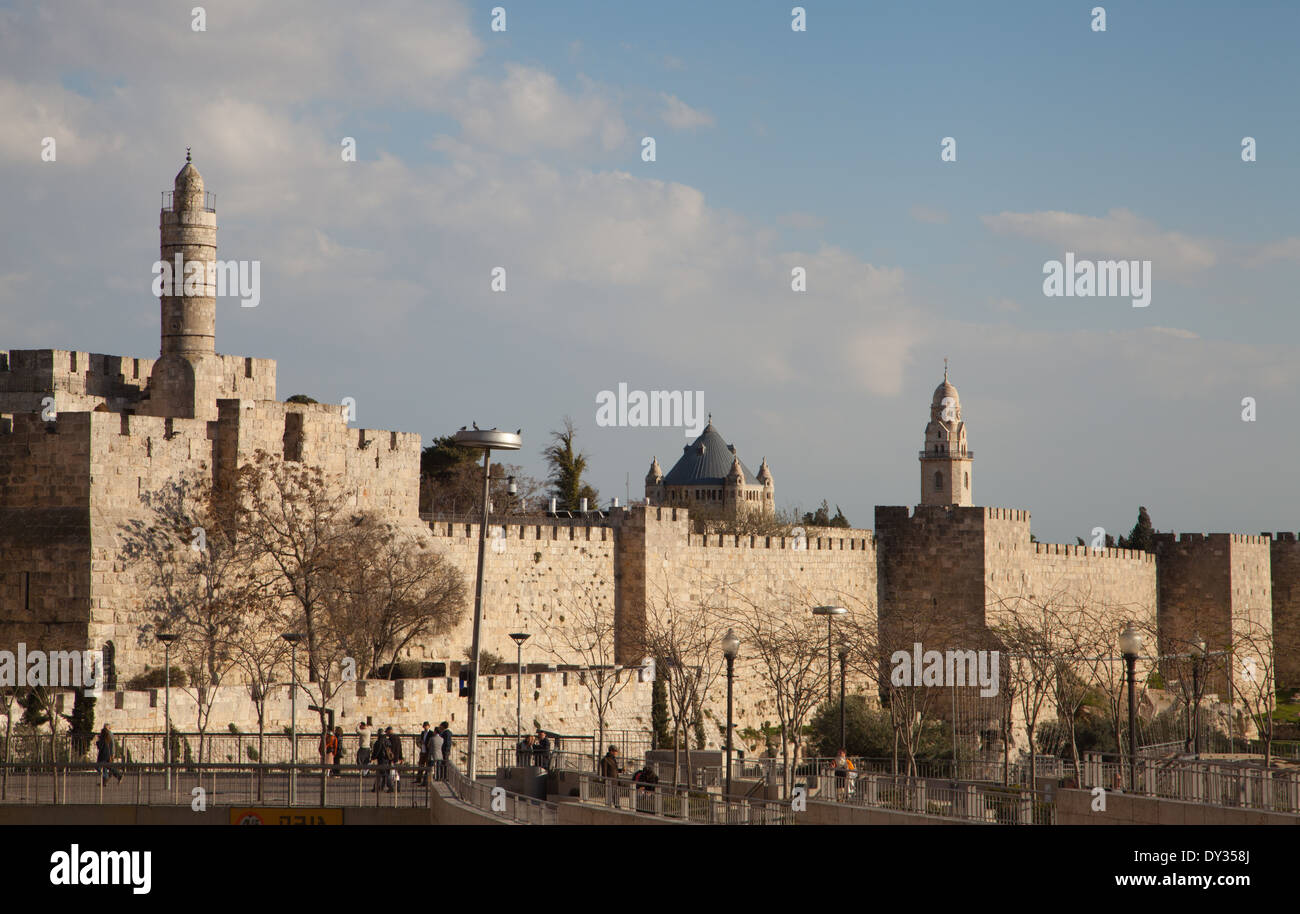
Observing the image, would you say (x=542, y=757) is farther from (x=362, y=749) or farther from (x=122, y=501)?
(x=122, y=501)

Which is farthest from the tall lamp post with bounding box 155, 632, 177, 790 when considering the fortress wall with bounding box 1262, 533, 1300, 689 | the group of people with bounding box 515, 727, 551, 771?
the fortress wall with bounding box 1262, 533, 1300, 689

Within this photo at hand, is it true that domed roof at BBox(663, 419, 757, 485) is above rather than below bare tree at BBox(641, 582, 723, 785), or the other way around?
above

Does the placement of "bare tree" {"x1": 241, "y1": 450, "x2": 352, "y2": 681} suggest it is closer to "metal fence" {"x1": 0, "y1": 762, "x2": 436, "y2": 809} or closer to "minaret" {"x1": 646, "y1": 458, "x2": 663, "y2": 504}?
"metal fence" {"x1": 0, "y1": 762, "x2": 436, "y2": 809}

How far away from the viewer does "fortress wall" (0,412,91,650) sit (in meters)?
24.4

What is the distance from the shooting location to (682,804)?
53.6 feet

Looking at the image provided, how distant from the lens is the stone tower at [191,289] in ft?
107

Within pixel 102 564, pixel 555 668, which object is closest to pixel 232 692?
pixel 102 564

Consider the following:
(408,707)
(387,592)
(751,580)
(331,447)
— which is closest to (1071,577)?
(751,580)

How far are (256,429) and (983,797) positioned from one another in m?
14.5

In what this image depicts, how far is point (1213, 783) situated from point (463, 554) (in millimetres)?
18011

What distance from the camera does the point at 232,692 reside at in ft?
79.4

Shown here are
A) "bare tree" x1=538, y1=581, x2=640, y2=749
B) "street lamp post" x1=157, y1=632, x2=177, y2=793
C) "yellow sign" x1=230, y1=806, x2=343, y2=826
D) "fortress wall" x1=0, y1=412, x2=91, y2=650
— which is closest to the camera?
"yellow sign" x1=230, y1=806, x2=343, y2=826

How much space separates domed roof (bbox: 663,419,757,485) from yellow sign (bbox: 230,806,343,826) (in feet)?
261
